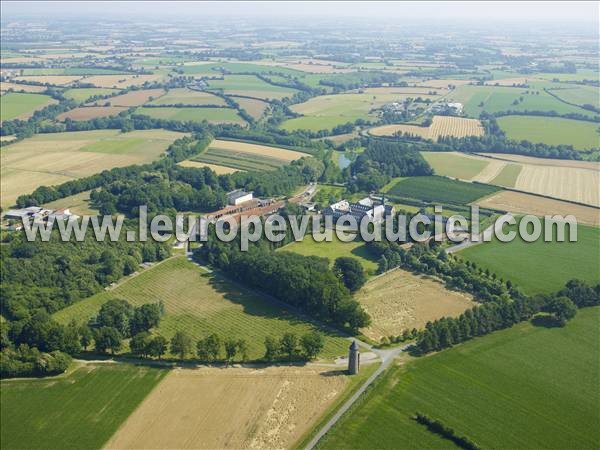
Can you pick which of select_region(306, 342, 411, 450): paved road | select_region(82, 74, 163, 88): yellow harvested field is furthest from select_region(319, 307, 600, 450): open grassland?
select_region(82, 74, 163, 88): yellow harvested field

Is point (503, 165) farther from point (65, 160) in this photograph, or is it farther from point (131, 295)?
point (65, 160)

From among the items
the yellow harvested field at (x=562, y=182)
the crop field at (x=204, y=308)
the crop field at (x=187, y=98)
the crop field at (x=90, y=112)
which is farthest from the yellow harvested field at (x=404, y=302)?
the crop field at (x=187, y=98)

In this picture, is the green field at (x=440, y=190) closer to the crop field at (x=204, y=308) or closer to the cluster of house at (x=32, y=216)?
the crop field at (x=204, y=308)

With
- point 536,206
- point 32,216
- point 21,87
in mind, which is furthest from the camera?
point 21,87

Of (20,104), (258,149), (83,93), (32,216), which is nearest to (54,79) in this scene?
(83,93)

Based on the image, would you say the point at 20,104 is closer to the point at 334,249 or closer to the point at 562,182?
the point at 334,249

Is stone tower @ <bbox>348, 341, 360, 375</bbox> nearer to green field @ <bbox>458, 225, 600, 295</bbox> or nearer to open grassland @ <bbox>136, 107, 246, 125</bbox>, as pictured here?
green field @ <bbox>458, 225, 600, 295</bbox>

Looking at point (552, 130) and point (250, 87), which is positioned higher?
point (250, 87)

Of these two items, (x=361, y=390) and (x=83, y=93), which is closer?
(x=361, y=390)

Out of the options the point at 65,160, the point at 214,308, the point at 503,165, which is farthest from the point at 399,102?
the point at 214,308
